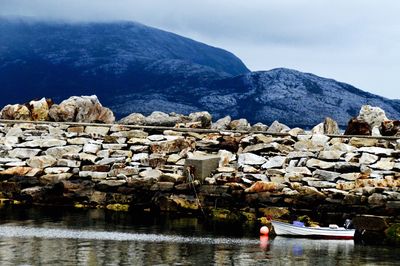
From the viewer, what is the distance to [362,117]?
7731 cm

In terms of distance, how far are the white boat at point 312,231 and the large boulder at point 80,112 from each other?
114 ft

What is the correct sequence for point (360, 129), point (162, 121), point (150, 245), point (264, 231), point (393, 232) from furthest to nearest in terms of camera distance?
1. point (162, 121)
2. point (360, 129)
3. point (393, 232)
4. point (264, 231)
5. point (150, 245)

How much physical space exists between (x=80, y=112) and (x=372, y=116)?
99.3 ft

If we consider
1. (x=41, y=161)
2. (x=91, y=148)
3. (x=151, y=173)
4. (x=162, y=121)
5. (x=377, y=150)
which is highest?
(x=162, y=121)

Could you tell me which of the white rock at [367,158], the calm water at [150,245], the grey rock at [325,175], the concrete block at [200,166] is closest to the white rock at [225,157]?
the concrete block at [200,166]

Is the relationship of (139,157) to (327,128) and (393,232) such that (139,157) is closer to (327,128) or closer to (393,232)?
(327,128)

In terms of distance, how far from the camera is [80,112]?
254 feet

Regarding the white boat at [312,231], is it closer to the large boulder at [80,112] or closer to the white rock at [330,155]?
the white rock at [330,155]

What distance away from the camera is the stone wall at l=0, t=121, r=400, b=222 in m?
53.3

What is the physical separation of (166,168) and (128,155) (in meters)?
4.47

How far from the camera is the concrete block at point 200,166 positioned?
187 ft

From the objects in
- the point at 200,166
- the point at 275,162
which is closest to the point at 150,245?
the point at 200,166

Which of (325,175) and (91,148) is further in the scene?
(91,148)

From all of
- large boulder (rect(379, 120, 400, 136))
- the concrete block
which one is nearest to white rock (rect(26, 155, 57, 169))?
the concrete block
